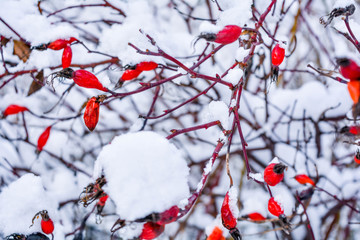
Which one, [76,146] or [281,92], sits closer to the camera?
[281,92]

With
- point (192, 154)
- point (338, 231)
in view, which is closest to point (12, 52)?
point (192, 154)

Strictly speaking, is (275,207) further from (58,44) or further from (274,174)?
(58,44)

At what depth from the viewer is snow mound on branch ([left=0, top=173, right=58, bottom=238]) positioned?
49.8 inches

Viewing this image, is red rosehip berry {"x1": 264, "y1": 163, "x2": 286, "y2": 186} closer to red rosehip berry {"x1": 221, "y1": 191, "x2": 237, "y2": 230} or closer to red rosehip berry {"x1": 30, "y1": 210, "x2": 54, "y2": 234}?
red rosehip berry {"x1": 221, "y1": 191, "x2": 237, "y2": 230}

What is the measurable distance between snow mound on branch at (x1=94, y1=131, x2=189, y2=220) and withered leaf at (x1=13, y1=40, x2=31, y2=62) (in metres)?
1.20

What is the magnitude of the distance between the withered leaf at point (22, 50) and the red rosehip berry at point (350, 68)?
5.41ft

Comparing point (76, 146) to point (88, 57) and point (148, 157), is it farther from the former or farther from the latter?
point (148, 157)

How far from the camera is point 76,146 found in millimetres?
2906

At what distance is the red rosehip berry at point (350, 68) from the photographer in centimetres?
88

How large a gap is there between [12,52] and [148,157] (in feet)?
5.09

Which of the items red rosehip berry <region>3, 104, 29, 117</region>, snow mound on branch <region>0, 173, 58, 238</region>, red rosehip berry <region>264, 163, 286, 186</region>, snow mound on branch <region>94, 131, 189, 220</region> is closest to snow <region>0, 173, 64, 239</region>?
snow mound on branch <region>0, 173, 58, 238</region>

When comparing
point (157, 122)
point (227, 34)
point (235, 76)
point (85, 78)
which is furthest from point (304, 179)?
point (157, 122)

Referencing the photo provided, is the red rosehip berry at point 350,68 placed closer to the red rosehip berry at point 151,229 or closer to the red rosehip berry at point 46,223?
the red rosehip berry at point 151,229

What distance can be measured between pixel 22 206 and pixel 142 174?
78 centimetres
